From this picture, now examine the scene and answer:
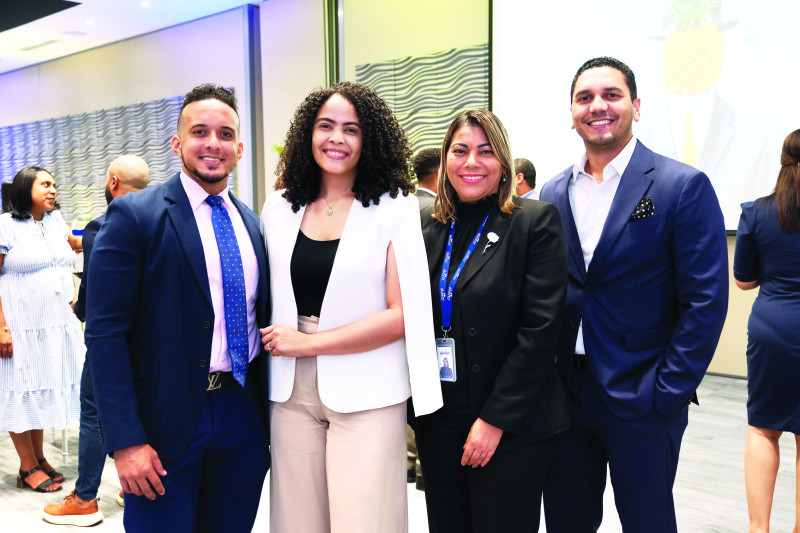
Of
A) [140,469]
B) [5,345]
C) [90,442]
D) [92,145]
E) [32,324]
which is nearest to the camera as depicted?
[140,469]

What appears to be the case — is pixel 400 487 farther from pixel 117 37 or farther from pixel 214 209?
pixel 117 37

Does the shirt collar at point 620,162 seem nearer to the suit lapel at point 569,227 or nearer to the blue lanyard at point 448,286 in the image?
the suit lapel at point 569,227

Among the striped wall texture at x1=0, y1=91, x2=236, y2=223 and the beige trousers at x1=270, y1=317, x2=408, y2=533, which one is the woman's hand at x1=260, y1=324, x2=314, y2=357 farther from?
the striped wall texture at x1=0, y1=91, x2=236, y2=223

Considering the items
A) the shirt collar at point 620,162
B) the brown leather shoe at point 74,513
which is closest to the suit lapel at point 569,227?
the shirt collar at point 620,162

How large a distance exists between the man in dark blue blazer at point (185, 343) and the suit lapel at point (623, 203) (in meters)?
1.01

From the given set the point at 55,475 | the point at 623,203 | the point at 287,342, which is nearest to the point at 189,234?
the point at 287,342

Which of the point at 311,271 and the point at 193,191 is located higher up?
the point at 193,191

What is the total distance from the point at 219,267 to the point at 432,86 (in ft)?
20.3

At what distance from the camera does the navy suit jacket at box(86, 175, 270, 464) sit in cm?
170

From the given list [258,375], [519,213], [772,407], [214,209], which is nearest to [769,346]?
[772,407]

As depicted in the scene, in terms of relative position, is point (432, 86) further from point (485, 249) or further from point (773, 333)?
point (485, 249)

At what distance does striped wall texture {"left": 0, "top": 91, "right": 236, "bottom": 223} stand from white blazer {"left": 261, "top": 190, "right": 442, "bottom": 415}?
324 inches

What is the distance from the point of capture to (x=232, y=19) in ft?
31.0

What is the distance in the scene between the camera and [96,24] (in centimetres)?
1010
